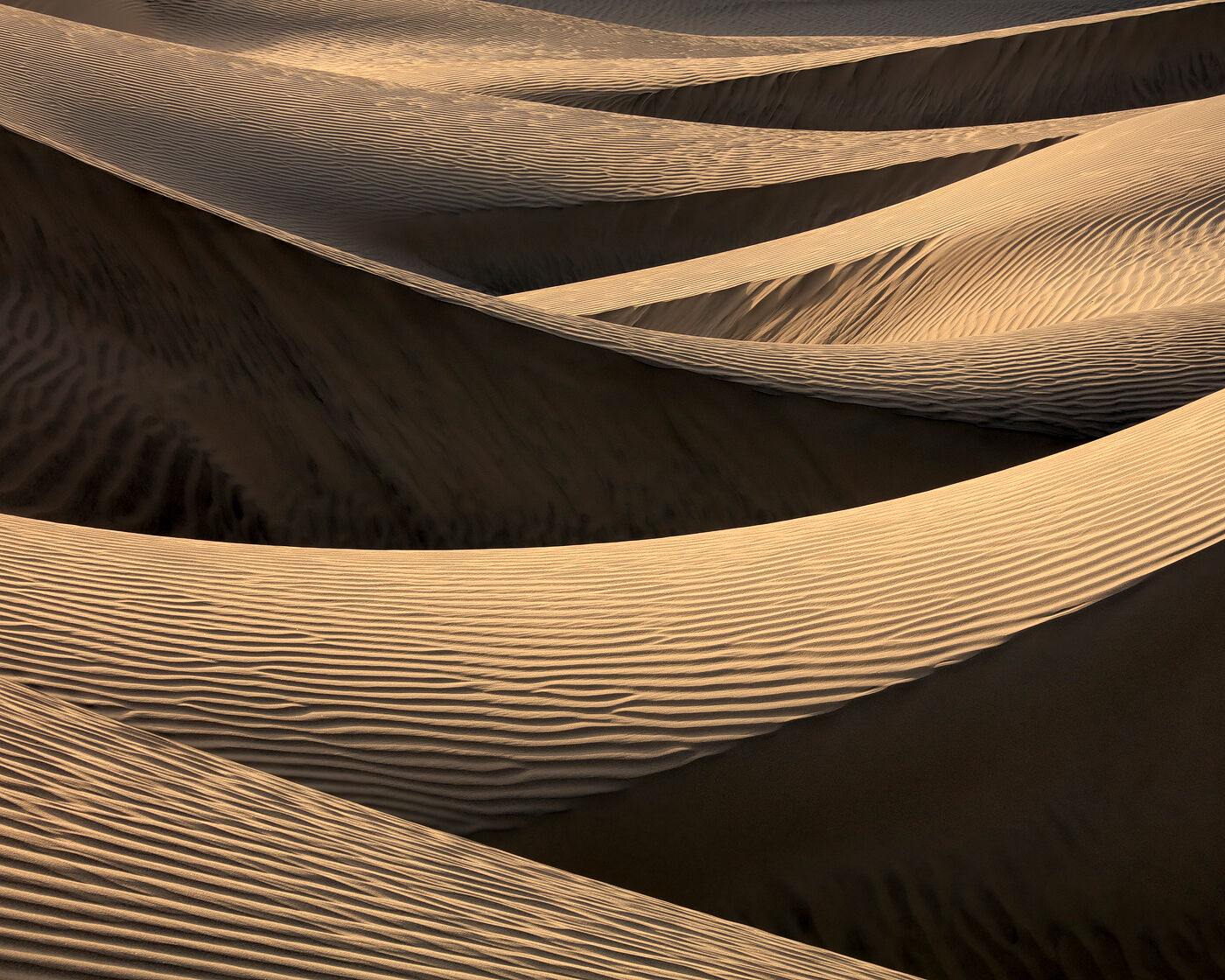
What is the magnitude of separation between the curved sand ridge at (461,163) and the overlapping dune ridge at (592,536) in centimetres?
5

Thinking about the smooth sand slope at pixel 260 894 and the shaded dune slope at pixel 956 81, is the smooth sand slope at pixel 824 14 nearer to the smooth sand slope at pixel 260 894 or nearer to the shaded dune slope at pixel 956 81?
the shaded dune slope at pixel 956 81

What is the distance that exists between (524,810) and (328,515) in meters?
2.53

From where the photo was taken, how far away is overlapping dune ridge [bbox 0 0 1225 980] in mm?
2080

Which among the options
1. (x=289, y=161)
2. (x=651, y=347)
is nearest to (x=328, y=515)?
(x=651, y=347)

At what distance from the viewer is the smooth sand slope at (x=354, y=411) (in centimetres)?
485

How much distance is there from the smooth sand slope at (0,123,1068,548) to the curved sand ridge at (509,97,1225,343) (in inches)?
79.5

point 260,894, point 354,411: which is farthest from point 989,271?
point 260,894

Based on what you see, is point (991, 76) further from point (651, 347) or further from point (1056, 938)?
point (1056, 938)

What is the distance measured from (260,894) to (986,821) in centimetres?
→ 179

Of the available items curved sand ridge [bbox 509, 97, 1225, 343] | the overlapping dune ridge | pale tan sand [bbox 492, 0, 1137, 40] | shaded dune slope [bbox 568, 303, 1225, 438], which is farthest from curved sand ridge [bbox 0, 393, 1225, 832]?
pale tan sand [bbox 492, 0, 1137, 40]

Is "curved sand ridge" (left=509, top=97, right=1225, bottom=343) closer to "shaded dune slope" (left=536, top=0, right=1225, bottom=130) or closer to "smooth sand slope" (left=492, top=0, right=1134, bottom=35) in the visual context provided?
"shaded dune slope" (left=536, top=0, right=1225, bottom=130)

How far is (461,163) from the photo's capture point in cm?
934

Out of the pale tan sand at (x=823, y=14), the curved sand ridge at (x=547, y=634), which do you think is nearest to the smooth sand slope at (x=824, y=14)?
the pale tan sand at (x=823, y=14)

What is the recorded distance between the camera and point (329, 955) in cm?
145
